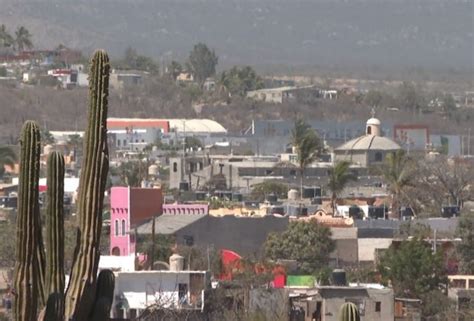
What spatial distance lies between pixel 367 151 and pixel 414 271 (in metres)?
54.1

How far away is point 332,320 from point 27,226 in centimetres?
2139

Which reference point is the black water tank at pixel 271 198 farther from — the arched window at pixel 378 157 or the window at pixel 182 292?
the window at pixel 182 292

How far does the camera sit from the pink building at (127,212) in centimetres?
5691

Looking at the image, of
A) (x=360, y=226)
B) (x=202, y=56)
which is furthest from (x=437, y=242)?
(x=202, y=56)

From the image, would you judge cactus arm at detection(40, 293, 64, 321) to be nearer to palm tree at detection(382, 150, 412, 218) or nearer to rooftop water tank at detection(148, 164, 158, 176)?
palm tree at detection(382, 150, 412, 218)

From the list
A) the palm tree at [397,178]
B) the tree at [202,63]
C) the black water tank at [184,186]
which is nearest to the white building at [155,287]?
the palm tree at [397,178]

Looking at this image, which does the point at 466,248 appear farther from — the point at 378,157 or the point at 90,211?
the point at 378,157

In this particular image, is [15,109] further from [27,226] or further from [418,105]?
[27,226]

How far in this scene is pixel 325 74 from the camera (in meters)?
185

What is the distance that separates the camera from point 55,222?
2072cm

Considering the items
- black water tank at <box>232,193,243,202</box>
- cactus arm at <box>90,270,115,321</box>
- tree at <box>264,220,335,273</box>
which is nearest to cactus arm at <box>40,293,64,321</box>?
cactus arm at <box>90,270,115,321</box>

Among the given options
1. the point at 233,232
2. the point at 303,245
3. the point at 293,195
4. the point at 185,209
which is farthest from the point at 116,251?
the point at 293,195

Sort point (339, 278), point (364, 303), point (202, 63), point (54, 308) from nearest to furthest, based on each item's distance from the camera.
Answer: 1. point (54, 308)
2. point (364, 303)
3. point (339, 278)
4. point (202, 63)

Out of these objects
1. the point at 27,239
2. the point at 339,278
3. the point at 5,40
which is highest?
the point at 5,40
